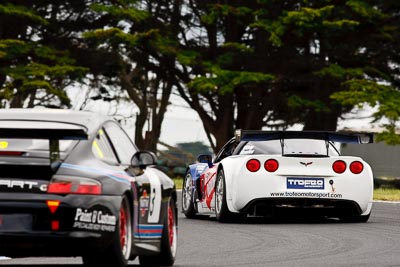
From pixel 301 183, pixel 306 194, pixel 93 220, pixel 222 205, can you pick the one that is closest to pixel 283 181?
pixel 301 183

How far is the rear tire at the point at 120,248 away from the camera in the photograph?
29.2ft

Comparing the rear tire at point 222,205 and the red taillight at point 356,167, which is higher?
the red taillight at point 356,167

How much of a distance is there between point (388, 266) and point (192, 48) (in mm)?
39975

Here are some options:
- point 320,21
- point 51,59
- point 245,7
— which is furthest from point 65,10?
point 320,21

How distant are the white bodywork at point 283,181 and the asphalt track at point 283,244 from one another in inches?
15.7

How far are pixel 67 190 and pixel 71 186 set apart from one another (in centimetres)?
4

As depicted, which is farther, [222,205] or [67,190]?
[222,205]

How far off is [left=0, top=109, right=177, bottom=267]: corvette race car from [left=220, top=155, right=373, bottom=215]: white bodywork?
24.2 ft

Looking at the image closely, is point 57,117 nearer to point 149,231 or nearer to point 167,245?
point 149,231

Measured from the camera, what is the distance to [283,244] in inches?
537

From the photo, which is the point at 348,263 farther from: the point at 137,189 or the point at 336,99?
the point at 336,99

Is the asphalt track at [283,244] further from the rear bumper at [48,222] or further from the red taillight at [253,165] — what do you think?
the rear bumper at [48,222]

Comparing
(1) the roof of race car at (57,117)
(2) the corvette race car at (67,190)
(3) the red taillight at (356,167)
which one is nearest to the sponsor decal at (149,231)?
(2) the corvette race car at (67,190)

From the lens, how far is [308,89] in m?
49.7
